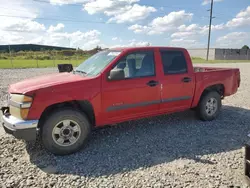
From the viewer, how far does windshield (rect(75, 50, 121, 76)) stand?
446cm

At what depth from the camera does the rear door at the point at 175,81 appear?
4965 millimetres

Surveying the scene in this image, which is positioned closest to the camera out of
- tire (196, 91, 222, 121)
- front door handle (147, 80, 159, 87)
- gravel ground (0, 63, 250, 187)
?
gravel ground (0, 63, 250, 187)

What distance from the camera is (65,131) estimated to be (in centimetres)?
398

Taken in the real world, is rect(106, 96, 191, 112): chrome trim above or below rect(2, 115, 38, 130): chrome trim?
above

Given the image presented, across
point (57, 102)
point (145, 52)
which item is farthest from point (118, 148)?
point (145, 52)

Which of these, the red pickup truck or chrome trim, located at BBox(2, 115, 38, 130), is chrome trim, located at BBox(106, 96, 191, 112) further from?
chrome trim, located at BBox(2, 115, 38, 130)

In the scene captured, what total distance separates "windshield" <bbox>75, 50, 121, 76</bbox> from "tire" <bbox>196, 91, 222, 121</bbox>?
250 centimetres

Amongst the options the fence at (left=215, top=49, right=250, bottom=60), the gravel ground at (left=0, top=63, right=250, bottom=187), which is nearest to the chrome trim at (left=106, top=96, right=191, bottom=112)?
the gravel ground at (left=0, top=63, right=250, bottom=187)

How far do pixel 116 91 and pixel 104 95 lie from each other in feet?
0.81

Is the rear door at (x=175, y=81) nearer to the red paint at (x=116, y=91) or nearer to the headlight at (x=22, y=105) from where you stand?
the red paint at (x=116, y=91)

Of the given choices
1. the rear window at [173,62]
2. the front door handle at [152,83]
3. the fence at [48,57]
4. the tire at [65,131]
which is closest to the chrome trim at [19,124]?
the tire at [65,131]

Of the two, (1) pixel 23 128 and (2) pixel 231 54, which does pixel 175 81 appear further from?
(2) pixel 231 54

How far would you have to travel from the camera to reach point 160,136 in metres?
4.84

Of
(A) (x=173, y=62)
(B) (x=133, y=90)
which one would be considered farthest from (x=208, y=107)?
(B) (x=133, y=90)
